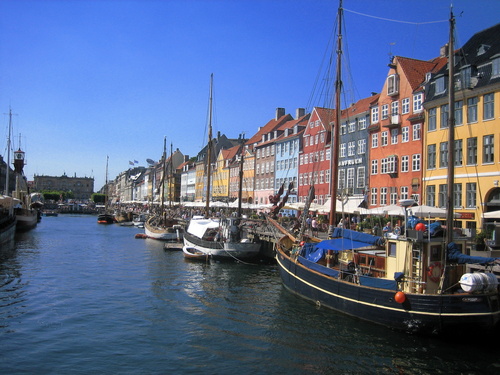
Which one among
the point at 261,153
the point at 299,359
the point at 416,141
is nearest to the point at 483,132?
the point at 416,141

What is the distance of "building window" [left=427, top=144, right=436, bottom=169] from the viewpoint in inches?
1636

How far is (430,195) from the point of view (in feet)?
136

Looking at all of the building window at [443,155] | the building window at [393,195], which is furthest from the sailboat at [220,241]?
the building window at [443,155]

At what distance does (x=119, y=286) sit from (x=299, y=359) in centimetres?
1543

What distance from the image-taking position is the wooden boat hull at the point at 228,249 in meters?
39.9

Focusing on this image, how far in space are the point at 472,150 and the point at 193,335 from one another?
28.0m

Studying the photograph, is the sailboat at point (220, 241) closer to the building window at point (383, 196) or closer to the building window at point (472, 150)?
the building window at point (383, 196)

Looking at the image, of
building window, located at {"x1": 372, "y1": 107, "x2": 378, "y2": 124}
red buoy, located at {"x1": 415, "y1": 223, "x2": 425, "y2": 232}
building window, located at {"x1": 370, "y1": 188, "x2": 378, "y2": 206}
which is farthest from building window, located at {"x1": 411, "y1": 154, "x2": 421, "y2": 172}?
red buoy, located at {"x1": 415, "y1": 223, "x2": 425, "y2": 232}

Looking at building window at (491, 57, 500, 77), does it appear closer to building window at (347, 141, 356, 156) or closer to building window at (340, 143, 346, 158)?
building window at (347, 141, 356, 156)

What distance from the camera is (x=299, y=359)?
16.2 m

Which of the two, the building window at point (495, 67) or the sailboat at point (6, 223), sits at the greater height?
the building window at point (495, 67)

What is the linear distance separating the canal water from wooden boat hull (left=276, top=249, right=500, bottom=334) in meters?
0.56

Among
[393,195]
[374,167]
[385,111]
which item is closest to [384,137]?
[385,111]

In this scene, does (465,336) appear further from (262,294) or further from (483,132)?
(483,132)
